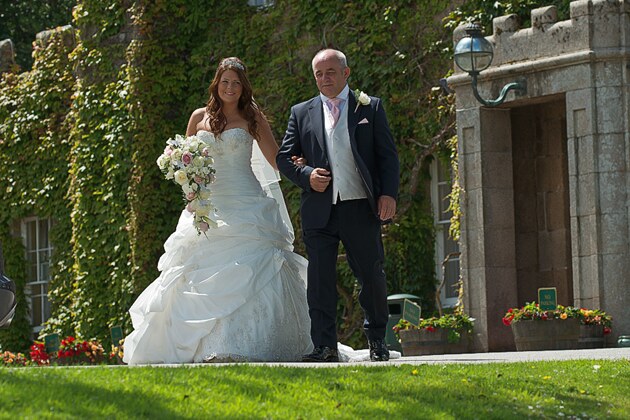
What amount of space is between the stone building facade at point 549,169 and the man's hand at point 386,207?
4.44 meters

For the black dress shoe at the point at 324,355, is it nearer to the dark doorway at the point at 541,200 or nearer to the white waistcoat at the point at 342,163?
the white waistcoat at the point at 342,163

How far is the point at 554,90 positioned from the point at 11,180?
10983 millimetres

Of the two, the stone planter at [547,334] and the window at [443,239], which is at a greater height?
the window at [443,239]

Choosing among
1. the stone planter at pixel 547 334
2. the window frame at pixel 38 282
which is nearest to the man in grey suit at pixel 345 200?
the stone planter at pixel 547 334

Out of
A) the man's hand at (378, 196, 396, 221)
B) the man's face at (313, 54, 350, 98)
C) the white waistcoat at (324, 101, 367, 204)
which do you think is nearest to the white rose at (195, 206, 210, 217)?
the white waistcoat at (324, 101, 367, 204)

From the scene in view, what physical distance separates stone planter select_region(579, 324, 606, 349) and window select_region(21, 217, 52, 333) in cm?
1125

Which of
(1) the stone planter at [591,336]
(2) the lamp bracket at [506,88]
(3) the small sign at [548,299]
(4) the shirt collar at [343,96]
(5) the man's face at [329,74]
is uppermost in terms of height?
(2) the lamp bracket at [506,88]

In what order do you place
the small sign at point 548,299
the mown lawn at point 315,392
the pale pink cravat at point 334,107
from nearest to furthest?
1. the mown lawn at point 315,392
2. the pale pink cravat at point 334,107
3. the small sign at point 548,299

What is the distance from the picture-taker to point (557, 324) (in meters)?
14.3

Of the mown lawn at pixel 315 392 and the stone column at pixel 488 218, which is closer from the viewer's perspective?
the mown lawn at pixel 315 392

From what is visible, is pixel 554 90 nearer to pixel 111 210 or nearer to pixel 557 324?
pixel 557 324

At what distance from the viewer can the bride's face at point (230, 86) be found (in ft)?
39.2

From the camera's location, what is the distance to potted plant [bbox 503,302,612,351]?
46.9 feet

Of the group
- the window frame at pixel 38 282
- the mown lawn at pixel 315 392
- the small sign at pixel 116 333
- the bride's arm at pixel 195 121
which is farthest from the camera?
the window frame at pixel 38 282
